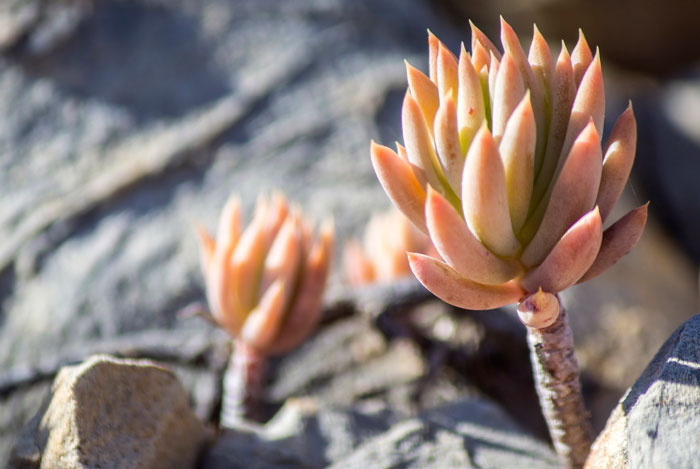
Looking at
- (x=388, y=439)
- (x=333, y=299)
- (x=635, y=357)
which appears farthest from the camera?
(x=635, y=357)

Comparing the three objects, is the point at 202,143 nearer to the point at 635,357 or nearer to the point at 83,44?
the point at 83,44

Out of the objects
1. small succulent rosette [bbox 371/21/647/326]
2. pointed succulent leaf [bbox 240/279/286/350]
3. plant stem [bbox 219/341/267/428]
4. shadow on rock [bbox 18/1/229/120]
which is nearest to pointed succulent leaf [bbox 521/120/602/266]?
small succulent rosette [bbox 371/21/647/326]

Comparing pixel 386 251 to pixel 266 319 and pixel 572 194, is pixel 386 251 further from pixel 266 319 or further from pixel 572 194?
pixel 572 194

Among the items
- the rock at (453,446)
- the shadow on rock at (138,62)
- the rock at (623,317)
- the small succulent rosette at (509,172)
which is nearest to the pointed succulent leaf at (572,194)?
the small succulent rosette at (509,172)

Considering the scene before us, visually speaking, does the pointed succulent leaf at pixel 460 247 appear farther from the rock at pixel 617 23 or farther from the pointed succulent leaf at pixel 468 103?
the rock at pixel 617 23

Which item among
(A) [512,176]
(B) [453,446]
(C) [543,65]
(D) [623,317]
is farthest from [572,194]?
(D) [623,317]

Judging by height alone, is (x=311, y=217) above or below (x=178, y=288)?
above

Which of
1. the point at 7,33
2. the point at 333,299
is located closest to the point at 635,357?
the point at 333,299

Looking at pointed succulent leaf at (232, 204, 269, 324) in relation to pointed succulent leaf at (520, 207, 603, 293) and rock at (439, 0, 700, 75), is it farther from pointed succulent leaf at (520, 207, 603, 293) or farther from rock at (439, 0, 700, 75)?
rock at (439, 0, 700, 75)
